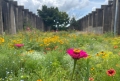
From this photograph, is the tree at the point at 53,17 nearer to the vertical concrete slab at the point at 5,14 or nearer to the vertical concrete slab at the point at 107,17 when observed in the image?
the vertical concrete slab at the point at 107,17

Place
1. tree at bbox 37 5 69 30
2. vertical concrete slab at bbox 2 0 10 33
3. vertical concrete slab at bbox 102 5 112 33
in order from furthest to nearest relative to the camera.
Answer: tree at bbox 37 5 69 30 < vertical concrete slab at bbox 102 5 112 33 < vertical concrete slab at bbox 2 0 10 33

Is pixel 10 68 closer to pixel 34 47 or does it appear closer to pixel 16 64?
pixel 16 64

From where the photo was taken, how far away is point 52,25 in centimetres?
3052

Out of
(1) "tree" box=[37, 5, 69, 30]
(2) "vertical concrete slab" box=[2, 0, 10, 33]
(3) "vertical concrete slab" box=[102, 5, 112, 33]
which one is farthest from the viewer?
(1) "tree" box=[37, 5, 69, 30]

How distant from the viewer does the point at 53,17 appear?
31047mm

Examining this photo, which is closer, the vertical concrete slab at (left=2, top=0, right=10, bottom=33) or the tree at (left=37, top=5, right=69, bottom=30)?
the vertical concrete slab at (left=2, top=0, right=10, bottom=33)

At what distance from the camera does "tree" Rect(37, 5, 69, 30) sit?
3056 centimetres

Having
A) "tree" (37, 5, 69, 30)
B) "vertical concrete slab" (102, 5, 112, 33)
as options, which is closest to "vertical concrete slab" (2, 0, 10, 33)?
"vertical concrete slab" (102, 5, 112, 33)

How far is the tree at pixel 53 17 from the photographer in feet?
100

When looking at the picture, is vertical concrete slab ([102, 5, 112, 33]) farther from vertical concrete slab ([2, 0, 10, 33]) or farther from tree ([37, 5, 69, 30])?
tree ([37, 5, 69, 30])

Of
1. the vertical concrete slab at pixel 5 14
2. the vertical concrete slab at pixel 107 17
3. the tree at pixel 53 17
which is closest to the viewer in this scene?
the vertical concrete slab at pixel 5 14

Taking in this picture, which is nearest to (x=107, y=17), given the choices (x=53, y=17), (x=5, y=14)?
(x=5, y=14)

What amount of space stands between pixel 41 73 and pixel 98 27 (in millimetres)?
15949

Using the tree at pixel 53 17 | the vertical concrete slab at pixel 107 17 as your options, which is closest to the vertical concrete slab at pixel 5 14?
the vertical concrete slab at pixel 107 17
